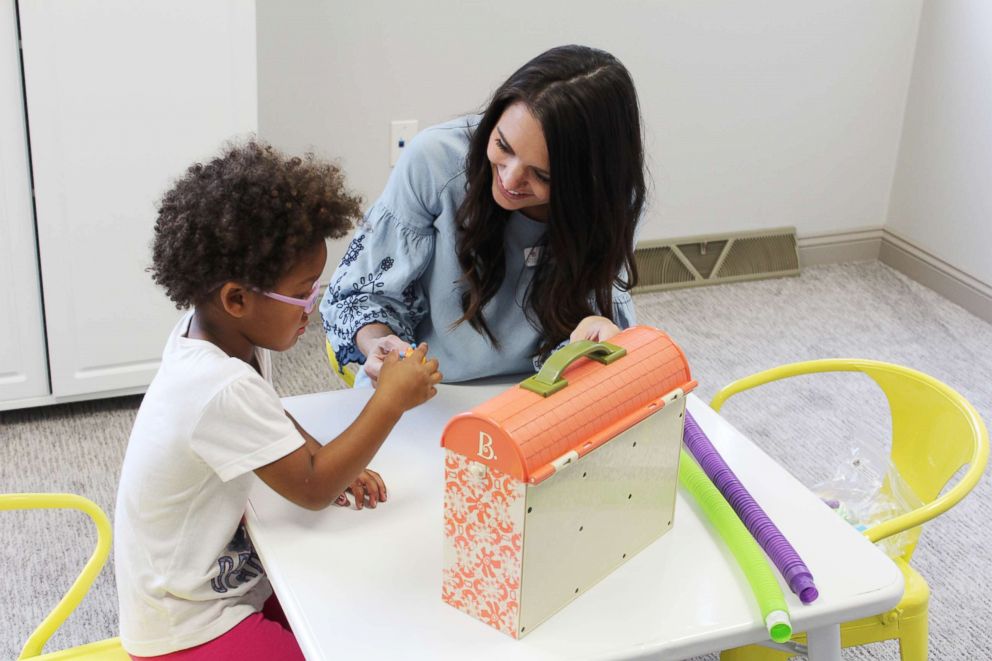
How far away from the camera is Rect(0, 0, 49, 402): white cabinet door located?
7.20 ft

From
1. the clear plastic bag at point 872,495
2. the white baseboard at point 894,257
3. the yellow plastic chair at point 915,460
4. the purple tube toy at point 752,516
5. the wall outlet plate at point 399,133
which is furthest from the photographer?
the white baseboard at point 894,257

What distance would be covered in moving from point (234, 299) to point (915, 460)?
104 centimetres

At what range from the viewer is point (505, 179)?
147cm

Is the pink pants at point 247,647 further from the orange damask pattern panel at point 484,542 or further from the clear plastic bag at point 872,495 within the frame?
the clear plastic bag at point 872,495

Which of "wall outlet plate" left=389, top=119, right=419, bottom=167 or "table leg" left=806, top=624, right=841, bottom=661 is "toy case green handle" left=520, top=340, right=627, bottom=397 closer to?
"table leg" left=806, top=624, right=841, bottom=661

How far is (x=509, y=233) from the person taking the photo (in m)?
1.61

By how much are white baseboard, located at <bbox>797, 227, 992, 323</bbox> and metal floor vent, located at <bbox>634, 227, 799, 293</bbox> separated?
3.5 inches

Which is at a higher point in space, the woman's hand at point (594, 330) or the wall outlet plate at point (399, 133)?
the woman's hand at point (594, 330)

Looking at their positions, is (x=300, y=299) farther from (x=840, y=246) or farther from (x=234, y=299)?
(x=840, y=246)

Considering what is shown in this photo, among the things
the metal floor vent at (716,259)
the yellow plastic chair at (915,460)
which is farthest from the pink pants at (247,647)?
the metal floor vent at (716,259)

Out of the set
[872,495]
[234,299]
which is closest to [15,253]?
[234,299]

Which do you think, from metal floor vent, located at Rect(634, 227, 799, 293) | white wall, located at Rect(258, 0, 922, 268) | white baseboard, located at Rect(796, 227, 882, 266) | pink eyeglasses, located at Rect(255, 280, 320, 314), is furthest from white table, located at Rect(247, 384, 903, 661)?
white baseboard, located at Rect(796, 227, 882, 266)

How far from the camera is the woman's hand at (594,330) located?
147cm

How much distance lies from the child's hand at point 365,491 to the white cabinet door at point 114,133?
3.80 ft
